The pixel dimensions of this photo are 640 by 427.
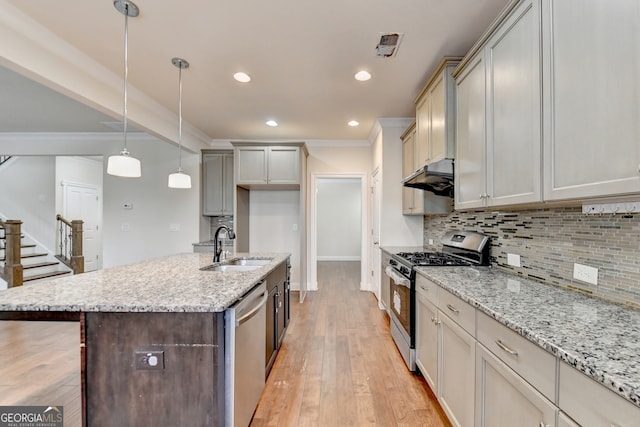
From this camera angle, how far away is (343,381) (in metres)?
2.28

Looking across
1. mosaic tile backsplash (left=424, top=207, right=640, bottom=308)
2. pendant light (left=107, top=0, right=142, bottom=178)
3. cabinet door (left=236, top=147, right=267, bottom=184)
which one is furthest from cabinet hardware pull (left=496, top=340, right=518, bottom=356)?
cabinet door (left=236, top=147, right=267, bottom=184)

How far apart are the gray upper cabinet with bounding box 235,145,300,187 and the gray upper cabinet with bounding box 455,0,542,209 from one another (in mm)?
2611

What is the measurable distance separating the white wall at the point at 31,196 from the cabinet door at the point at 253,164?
4.72m

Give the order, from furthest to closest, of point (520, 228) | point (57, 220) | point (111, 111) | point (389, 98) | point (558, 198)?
point (57, 220) < point (389, 98) < point (111, 111) < point (520, 228) < point (558, 198)

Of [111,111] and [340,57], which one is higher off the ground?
[340,57]

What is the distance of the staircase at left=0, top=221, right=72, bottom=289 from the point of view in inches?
201

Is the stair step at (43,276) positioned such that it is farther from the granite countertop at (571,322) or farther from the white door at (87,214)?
the granite countertop at (571,322)

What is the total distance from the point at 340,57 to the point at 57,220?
22.5 ft

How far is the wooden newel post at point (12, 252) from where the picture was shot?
14.9ft

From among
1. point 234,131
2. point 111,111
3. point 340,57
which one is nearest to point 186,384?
point 340,57

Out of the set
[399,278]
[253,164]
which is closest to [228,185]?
[253,164]

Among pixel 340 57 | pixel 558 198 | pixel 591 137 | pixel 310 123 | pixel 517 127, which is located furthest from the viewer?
pixel 310 123

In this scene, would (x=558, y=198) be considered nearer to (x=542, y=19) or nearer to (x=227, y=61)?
(x=542, y=19)

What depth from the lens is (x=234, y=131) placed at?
4672 mm
